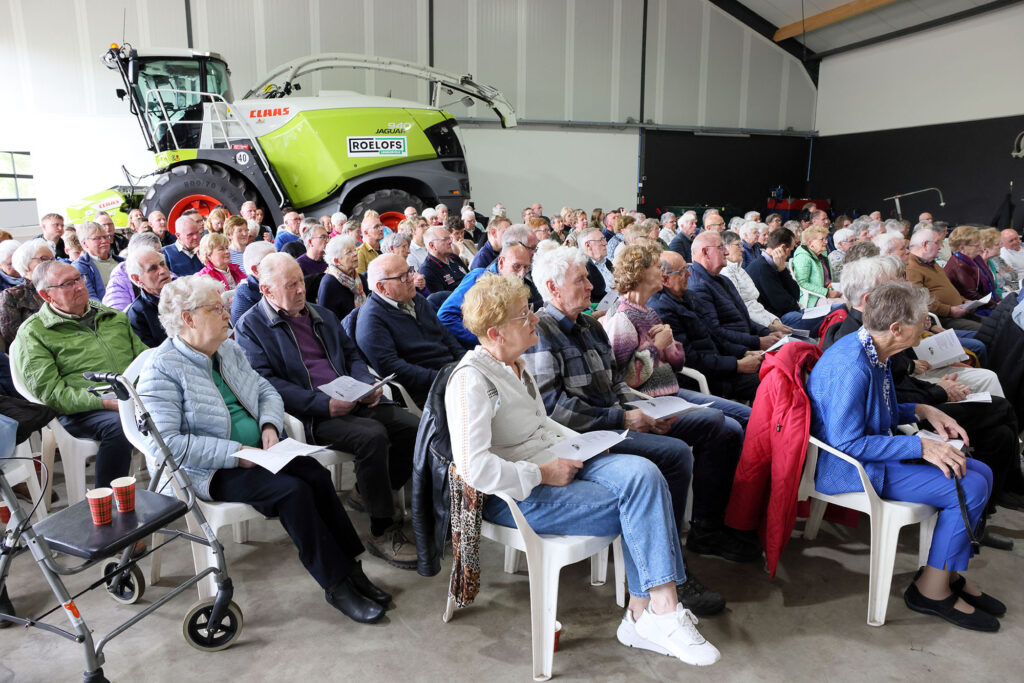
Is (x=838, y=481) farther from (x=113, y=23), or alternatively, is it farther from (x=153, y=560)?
(x=113, y=23)

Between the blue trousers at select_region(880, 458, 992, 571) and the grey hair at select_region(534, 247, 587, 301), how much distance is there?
1.26 metres

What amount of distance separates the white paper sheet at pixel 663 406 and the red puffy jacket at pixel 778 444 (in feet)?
0.91

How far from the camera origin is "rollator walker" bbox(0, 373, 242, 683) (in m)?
1.74

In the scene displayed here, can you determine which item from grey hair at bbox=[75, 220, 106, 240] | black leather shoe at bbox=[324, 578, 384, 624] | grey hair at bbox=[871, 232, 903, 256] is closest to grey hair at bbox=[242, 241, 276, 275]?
grey hair at bbox=[75, 220, 106, 240]

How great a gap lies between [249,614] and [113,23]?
491 inches

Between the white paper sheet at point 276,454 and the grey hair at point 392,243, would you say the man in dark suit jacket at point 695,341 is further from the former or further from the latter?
the grey hair at point 392,243

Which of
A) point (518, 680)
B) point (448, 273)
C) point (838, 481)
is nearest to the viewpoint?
point (518, 680)

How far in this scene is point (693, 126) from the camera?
1566 cm

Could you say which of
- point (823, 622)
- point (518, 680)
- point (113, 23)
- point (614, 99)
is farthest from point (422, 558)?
point (614, 99)

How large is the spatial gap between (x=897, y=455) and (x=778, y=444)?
14.2 inches

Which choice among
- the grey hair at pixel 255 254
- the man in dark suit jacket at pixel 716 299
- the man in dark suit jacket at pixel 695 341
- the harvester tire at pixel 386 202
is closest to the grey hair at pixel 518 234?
the man in dark suit jacket at pixel 716 299

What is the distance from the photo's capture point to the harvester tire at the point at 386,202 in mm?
8578

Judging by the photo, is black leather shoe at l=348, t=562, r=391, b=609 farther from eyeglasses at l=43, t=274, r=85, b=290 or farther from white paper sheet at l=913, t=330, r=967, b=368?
white paper sheet at l=913, t=330, r=967, b=368

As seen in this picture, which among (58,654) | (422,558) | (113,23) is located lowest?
(58,654)
